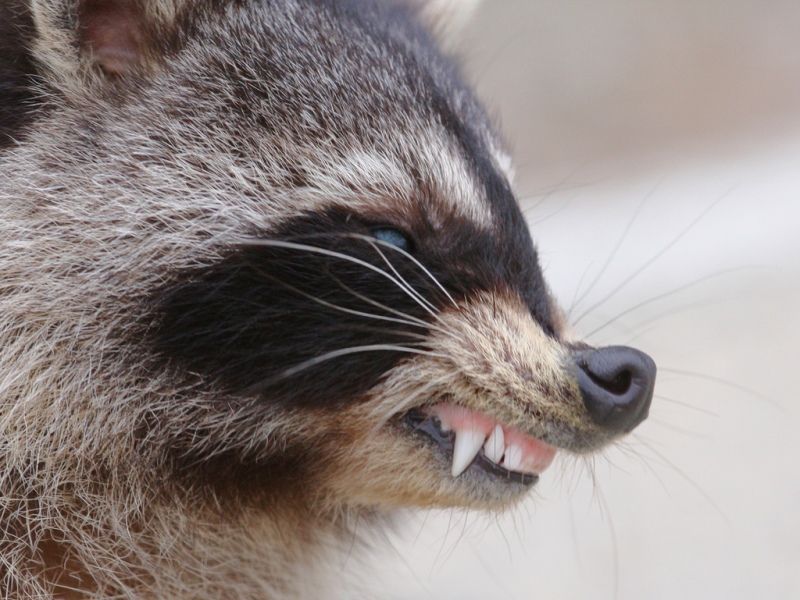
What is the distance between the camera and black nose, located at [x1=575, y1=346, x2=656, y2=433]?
235cm

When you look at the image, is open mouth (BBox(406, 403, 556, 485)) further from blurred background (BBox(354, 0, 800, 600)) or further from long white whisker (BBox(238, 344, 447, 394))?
blurred background (BBox(354, 0, 800, 600))

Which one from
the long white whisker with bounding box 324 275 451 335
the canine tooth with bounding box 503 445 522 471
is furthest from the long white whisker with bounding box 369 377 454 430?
the canine tooth with bounding box 503 445 522 471

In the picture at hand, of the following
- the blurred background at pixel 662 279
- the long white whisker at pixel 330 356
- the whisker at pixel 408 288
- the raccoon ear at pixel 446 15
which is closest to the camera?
the long white whisker at pixel 330 356

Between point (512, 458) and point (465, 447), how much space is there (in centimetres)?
15

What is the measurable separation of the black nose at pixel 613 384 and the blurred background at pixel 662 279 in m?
0.43

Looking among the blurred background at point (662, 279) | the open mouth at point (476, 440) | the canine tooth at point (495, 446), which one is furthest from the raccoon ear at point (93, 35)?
the blurred background at point (662, 279)

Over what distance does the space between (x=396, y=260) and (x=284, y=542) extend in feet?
3.04

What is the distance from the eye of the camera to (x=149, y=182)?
2465 mm

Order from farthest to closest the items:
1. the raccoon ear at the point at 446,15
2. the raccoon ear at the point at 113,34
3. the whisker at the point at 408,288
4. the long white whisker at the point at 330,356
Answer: the raccoon ear at the point at 446,15, the raccoon ear at the point at 113,34, the whisker at the point at 408,288, the long white whisker at the point at 330,356

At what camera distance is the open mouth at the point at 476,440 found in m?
2.37

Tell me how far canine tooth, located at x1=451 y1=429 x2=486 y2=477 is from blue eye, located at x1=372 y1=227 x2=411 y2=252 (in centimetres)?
50

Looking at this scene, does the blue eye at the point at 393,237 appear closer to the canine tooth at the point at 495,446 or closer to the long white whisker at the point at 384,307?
the long white whisker at the point at 384,307

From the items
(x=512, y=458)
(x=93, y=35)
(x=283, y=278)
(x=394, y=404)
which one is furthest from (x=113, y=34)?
(x=512, y=458)

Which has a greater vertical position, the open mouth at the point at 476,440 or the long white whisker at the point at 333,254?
the long white whisker at the point at 333,254
